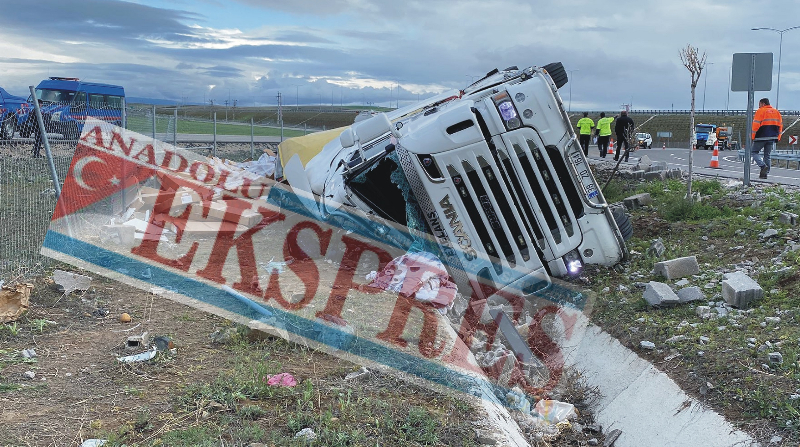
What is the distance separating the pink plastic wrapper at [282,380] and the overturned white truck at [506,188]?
9.36 ft

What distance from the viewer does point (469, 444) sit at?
416cm

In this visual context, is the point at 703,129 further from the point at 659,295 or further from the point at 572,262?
the point at 659,295

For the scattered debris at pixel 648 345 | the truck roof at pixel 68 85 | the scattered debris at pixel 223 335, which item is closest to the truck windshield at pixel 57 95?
the truck roof at pixel 68 85

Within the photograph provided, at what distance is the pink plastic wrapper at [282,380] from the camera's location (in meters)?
4.76

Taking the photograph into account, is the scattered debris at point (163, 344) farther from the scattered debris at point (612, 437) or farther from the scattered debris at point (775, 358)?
the scattered debris at point (775, 358)

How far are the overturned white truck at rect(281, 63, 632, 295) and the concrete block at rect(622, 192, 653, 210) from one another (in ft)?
13.6

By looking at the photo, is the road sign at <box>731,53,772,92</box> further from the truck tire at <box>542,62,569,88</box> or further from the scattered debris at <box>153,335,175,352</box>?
the scattered debris at <box>153,335,175,352</box>

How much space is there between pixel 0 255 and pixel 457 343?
5069 millimetres

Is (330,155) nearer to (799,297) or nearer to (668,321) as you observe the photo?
(668,321)

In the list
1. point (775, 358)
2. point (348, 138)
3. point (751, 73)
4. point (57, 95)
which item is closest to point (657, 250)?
point (775, 358)

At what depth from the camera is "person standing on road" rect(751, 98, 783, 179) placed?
12.4 m

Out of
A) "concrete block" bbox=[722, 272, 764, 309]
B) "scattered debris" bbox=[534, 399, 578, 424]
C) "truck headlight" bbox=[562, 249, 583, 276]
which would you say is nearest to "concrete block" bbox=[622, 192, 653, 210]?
"truck headlight" bbox=[562, 249, 583, 276]

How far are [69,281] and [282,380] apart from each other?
327 centimetres

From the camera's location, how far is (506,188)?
271 inches
